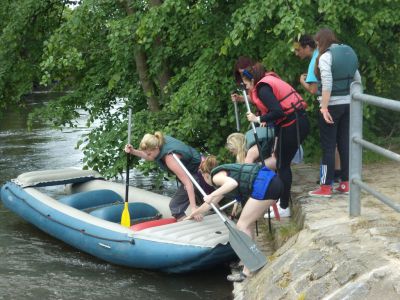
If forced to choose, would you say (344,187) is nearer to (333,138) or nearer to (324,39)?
(333,138)

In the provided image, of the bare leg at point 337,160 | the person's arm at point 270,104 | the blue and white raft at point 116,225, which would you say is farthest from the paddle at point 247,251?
the bare leg at point 337,160

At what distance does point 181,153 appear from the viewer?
6449mm

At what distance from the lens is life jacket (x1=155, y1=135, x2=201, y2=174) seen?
250 inches

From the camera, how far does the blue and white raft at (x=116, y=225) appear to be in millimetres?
5920

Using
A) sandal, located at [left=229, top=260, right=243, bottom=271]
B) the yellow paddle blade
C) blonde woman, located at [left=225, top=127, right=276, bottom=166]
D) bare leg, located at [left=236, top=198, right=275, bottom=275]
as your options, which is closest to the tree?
the yellow paddle blade

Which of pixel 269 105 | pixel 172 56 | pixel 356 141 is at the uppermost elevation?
pixel 172 56

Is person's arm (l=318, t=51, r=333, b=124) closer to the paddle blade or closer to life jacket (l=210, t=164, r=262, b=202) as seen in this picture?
life jacket (l=210, t=164, r=262, b=202)

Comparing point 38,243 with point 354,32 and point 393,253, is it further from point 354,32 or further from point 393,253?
point 393,253

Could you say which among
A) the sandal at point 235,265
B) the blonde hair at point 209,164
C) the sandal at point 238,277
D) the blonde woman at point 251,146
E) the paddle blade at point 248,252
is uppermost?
the blonde woman at point 251,146

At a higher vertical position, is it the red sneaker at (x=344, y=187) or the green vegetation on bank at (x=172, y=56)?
the green vegetation on bank at (x=172, y=56)

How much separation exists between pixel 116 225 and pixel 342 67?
276 cm

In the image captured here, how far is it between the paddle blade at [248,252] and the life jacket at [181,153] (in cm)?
147

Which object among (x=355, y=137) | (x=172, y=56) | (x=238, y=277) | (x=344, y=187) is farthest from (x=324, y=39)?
(x=172, y=56)

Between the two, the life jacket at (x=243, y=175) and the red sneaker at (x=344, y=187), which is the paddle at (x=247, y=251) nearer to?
the life jacket at (x=243, y=175)
